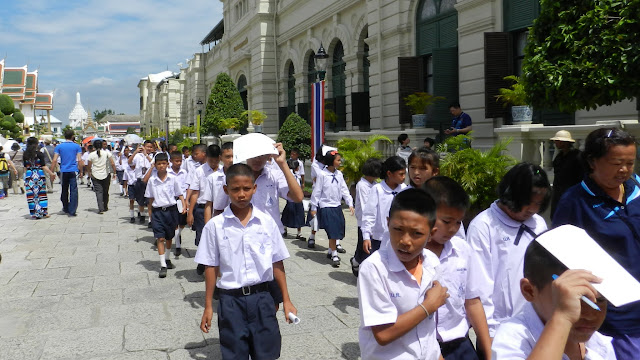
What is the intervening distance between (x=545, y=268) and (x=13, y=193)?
22.8 m

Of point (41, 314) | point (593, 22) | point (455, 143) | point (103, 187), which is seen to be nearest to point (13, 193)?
point (103, 187)

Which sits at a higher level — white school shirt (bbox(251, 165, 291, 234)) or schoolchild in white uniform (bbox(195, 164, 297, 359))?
white school shirt (bbox(251, 165, 291, 234))

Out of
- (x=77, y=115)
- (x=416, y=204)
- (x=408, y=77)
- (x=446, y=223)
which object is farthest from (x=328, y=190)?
(x=77, y=115)

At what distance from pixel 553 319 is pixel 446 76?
1363cm

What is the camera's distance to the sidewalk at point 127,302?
16.9 ft

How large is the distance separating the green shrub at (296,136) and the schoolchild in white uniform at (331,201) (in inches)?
376

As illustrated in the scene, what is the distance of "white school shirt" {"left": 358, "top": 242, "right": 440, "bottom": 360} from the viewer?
2.55 meters

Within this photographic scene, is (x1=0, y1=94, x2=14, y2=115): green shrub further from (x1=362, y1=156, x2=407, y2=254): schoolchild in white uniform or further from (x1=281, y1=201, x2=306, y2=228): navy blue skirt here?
(x1=362, y1=156, x2=407, y2=254): schoolchild in white uniform

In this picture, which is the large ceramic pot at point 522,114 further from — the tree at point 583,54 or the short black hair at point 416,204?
the short black hair at point 416,204

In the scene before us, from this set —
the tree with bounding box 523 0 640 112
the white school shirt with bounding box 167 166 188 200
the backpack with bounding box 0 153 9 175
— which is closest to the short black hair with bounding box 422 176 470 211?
the tree with bounding box 523 0 640 112

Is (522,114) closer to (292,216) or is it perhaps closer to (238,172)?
(292,216)

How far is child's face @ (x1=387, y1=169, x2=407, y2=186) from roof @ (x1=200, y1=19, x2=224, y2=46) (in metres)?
38.9

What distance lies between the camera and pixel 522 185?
3170mm

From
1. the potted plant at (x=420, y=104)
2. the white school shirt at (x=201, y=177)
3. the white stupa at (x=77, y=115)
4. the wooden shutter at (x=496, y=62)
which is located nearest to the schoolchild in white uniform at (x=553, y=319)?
the white school shirt at (x=201, y=177)
